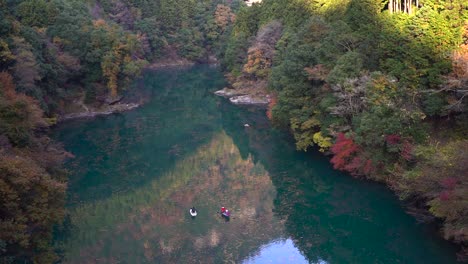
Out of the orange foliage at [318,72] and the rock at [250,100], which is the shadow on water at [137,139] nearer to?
the rock at [250,100]

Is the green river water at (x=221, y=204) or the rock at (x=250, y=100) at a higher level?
the rock at (x=250, y=100)

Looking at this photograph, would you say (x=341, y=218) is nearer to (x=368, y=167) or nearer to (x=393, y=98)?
(x=368, y=167)

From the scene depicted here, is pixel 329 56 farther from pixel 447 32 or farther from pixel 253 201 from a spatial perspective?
pixel 253 201

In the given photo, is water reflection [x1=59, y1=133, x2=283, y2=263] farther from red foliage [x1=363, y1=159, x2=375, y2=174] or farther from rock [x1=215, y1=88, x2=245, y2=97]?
rock [x1=215, y1=88, x2=245, y2=97]

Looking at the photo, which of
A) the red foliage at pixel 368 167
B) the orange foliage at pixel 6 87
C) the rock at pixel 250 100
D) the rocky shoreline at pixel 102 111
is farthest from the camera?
the rock at pixel 250 100

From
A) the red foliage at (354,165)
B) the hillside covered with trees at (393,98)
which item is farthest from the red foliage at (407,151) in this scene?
the red foliage at (354,165)

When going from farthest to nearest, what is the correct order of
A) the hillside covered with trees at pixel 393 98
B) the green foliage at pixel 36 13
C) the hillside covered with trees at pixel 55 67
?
the green foliage at pixel 36 13 → the hillside covered with trees at pixel 393 98 → the hillside covered with trees at pixel 55 67

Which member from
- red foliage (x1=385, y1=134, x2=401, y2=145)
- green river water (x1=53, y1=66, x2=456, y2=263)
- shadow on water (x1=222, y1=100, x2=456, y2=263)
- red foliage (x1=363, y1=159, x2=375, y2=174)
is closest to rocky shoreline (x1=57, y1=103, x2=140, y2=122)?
green river water (x1=53, y1=66, x2=456, y2=263)
